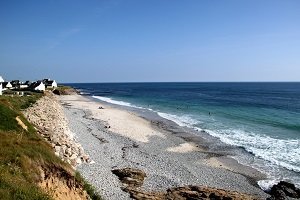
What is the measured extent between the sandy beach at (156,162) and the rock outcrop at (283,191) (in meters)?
0.77

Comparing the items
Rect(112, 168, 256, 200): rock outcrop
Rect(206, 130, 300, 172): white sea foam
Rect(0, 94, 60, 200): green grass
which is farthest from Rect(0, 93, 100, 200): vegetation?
Rect(206, 130, 300, 172): white sea foam

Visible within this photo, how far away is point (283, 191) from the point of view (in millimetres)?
22922

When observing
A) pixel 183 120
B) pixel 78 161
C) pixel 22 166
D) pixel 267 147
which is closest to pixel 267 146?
pixel 267 147

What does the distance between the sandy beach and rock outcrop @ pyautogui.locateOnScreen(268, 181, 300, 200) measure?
0.77 meters

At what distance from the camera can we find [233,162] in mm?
31203

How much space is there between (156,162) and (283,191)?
10.8 metres

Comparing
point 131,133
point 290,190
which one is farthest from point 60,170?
point 131,133

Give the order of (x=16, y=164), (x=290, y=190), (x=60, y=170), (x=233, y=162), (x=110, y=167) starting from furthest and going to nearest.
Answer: (x=233, y=162) → (x=110, y=167) → (x=290, y=190) → (x=60, y=170) → (x=16, y=164)

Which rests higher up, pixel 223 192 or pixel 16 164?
pixel 16 164

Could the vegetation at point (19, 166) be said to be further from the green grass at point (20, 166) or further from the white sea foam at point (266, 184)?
the white sea foam at point (266, 184)

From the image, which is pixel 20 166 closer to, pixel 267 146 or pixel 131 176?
pixel 131 176

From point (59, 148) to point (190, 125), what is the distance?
30.6 meters

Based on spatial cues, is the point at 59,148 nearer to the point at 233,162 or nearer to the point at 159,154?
the point at 159,154

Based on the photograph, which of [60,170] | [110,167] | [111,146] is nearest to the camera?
[60,170]
